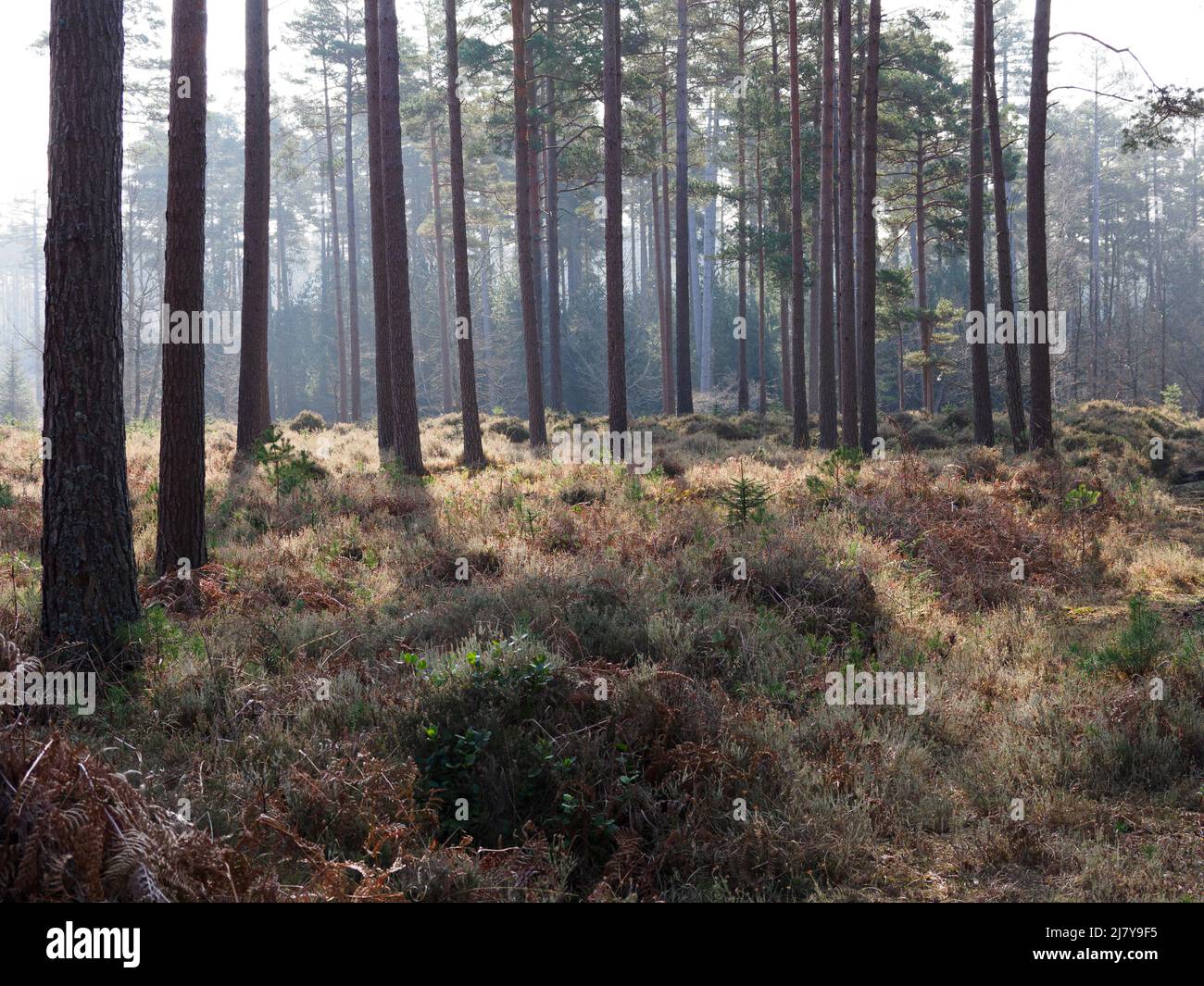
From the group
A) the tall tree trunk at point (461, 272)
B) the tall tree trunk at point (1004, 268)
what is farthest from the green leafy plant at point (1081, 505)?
the tall tree trunk at point (461, 272)

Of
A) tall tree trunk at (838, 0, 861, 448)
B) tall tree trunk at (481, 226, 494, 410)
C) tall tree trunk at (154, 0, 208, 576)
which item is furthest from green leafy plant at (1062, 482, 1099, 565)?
tall tree trunk at (481, 226, 494, 410)

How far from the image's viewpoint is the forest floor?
3.98 m

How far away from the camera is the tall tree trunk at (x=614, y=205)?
16188mm

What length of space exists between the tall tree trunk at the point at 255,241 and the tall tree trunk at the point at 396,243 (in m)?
2.37

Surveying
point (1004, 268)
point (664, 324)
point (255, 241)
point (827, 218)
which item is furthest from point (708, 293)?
point (255, 241)

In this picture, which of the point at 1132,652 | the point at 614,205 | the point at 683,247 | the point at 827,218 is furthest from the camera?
the point at 683,247

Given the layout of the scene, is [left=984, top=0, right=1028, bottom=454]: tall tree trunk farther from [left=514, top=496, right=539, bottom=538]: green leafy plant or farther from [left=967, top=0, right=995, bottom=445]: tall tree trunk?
[left=514, top=496, right=539, bottom=538]: green leafy plant

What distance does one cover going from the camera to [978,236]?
18375 mm

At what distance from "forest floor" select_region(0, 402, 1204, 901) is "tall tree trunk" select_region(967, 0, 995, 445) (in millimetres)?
8923

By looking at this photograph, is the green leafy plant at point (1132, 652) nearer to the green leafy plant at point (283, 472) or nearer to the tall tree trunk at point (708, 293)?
the green leafy plant at point (283, 472)

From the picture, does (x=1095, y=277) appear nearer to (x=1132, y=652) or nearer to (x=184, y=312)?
(x=1132, y=652)

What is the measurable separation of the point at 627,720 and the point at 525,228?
15861mm

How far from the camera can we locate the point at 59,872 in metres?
3.20
